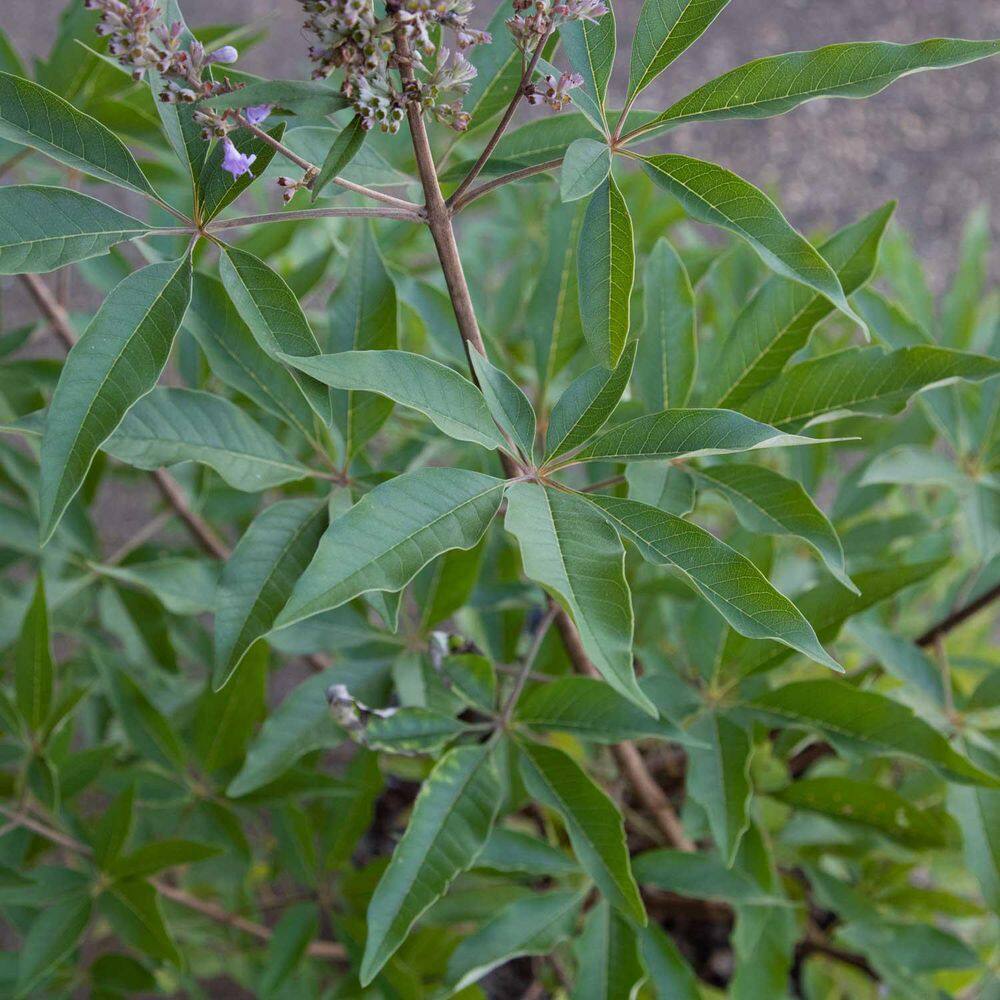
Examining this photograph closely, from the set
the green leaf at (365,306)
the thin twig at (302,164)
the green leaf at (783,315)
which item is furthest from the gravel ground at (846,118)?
the thin twig at (302,164)

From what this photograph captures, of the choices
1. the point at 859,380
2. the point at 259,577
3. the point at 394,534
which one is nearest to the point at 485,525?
the point at 394,534

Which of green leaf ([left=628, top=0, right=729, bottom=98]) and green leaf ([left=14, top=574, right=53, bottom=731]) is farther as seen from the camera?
green leaf ([left=14, top=574, right=53, bottom=731])

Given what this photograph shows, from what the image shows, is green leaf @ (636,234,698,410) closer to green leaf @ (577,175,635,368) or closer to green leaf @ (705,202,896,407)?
green leaf @ (705,202,896,407)

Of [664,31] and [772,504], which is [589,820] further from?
[664,31]

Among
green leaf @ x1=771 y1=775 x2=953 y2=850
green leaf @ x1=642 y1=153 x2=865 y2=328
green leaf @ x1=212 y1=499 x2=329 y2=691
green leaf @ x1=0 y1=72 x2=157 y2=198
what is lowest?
green leaf @ x1=771 y1=775 x2=953 y2=850

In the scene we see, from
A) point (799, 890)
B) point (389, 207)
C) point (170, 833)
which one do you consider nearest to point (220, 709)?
point (170, 833)

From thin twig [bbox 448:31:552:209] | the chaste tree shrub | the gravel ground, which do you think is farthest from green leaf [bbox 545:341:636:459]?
the gravel ground

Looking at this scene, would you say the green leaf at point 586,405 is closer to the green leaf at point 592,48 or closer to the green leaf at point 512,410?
the green leaf at point 512,410
